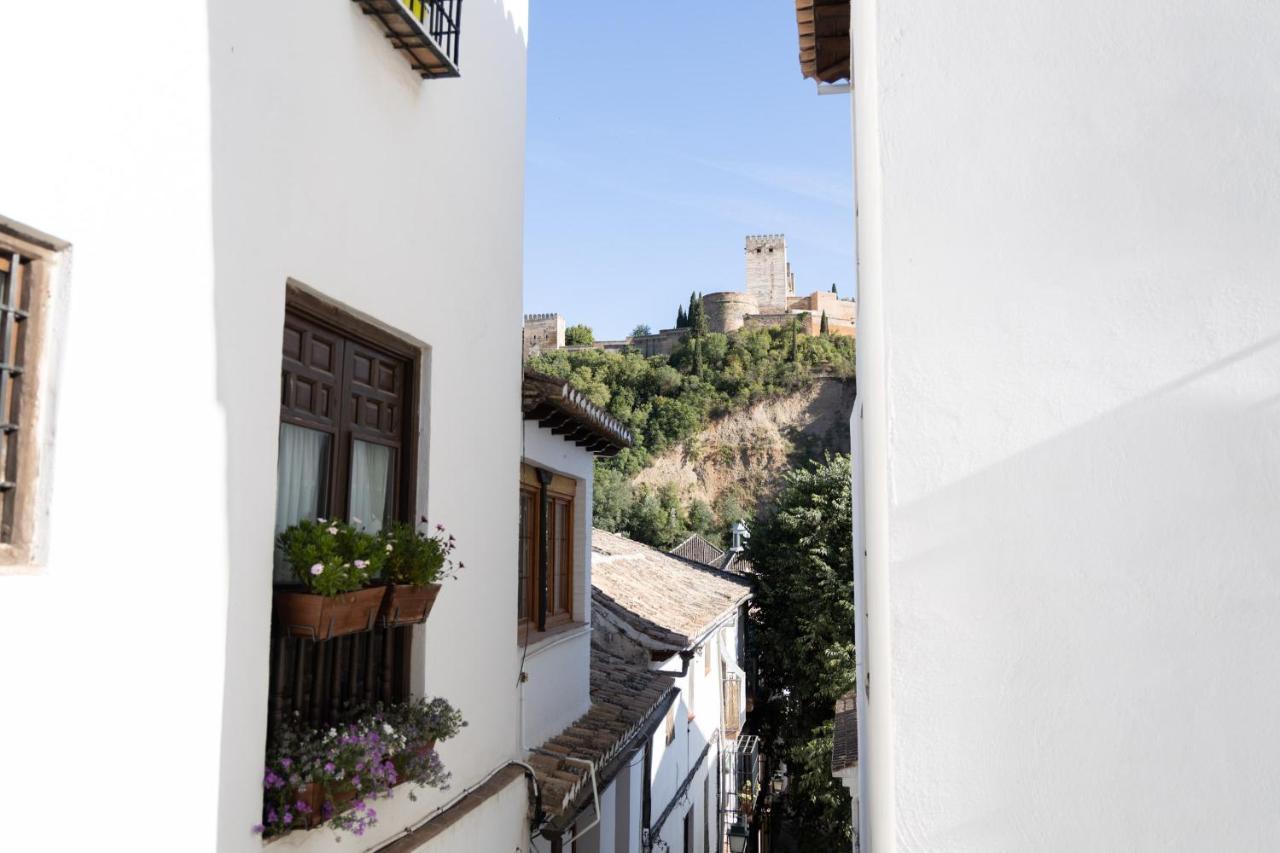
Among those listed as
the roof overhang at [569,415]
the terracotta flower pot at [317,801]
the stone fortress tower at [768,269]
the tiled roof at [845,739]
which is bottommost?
the tiled roof at [845,739]

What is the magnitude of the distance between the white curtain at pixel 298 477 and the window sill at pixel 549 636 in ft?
8.21

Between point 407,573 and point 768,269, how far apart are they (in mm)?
66856

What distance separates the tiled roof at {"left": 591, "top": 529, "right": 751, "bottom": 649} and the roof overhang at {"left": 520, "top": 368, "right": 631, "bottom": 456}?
98.1 inches

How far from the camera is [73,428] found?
9.77ft

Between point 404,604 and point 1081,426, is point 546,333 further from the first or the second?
point 1081,426

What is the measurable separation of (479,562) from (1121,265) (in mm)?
3849

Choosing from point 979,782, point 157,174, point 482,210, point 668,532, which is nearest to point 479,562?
point 482,210

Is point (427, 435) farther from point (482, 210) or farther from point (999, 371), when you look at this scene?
point (999, 371)

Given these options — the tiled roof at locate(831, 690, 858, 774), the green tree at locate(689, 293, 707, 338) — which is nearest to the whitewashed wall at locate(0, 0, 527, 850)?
the tiled roof at locate(831, 690, 858, 774)

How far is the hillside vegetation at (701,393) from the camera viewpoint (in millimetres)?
52562

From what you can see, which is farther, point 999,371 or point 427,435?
point 427,435

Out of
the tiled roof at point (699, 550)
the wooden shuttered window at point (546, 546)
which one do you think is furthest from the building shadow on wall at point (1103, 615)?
the tiled roof at point (699, 550)

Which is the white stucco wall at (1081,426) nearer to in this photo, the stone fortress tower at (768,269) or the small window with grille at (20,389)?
the small window with grille at (20,389)

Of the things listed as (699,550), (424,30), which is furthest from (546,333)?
(424,30)
